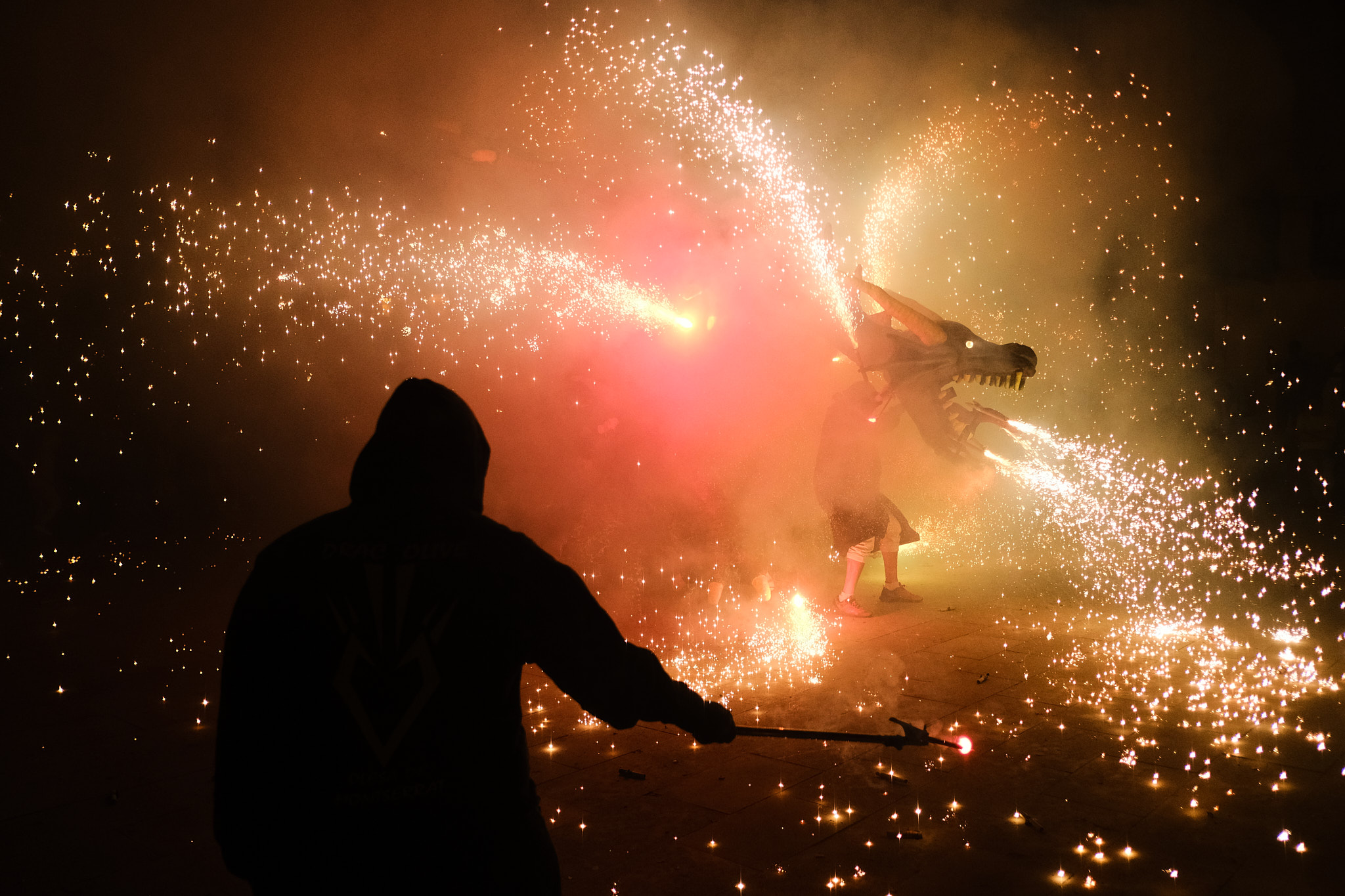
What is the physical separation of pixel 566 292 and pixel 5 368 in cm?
607

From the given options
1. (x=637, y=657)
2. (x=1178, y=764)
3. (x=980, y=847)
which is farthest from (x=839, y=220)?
(x=637, y=657)

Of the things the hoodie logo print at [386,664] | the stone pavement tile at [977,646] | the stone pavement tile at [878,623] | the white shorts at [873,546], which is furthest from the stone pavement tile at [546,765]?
the white shorts at [873,546]

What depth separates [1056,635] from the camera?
631cm

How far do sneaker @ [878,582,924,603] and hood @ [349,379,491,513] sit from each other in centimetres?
635

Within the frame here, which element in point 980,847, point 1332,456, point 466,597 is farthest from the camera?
point 1332,456

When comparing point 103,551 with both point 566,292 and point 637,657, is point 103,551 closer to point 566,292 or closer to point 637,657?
point 566,292

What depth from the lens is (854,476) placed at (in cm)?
718

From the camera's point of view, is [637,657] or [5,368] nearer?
[637,657]

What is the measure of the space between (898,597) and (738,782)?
4056 millimetres

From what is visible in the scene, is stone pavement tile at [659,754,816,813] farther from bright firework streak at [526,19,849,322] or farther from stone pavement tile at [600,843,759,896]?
bright firework streak at [526,19,849,322]

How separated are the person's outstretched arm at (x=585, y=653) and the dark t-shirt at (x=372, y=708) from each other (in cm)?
5

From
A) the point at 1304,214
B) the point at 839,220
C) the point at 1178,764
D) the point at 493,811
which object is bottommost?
the point at 493,811

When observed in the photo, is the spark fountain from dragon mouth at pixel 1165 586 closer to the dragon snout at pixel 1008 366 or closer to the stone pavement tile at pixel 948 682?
the stone pavement tile at pixel 948 682

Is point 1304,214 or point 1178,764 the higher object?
point 1304,214
